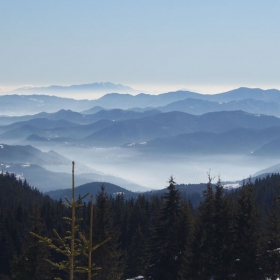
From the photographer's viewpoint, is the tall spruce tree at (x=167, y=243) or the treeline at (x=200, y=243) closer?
the treeline at (x=200, y=243)

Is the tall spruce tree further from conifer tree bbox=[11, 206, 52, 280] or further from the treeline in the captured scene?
conifer tree bbox=[11, 206, 52, 280]

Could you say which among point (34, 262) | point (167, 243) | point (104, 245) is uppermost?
point (167, 243)

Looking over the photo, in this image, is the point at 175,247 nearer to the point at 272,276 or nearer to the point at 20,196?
the point at 272,276

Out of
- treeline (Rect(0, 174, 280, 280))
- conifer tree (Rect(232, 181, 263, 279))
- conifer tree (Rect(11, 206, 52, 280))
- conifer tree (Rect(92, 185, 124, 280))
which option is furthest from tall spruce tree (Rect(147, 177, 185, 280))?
conifer tree (Rect(11, 206, 52, 280))

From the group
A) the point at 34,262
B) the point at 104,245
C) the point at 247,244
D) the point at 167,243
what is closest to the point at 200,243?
the point at 247,244

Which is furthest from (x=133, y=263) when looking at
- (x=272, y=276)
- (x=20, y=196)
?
(x=20, y=196)

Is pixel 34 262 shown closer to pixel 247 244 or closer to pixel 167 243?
pixel 167 243

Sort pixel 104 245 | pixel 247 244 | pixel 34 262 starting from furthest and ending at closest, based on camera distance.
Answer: pixel 104 245 < pixel 34 262 < pixel 247 244

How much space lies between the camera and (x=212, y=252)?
92.7 ft

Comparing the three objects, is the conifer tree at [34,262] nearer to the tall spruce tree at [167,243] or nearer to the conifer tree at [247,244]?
the tall spruce tree at [167,243]

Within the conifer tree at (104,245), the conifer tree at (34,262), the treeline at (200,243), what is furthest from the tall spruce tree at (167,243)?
the conifer tree at (34,262)

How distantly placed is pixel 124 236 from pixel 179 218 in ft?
129

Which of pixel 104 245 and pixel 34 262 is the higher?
pixel 104 245

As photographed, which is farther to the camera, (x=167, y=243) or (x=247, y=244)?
(x=167, y=243)
